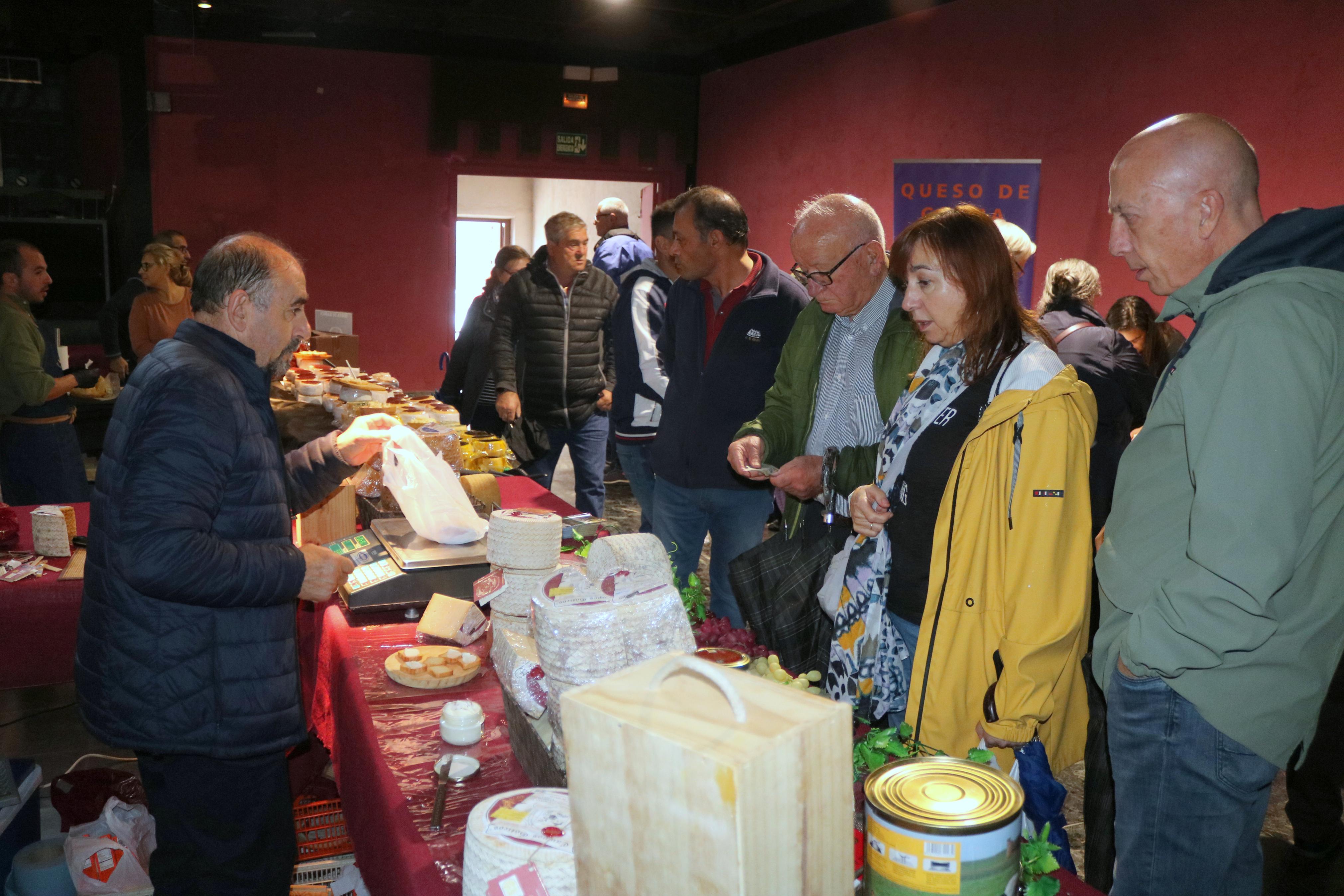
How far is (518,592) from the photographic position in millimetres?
1828

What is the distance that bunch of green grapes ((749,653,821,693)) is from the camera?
1.33m

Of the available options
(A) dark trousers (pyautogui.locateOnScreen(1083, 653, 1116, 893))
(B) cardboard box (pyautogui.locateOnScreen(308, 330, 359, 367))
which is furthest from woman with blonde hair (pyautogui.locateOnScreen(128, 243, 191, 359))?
(A) dark trousers (pyautogui.locateOnScreen(1083, 653, 1116, 893))

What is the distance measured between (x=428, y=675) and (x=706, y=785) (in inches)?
45.6

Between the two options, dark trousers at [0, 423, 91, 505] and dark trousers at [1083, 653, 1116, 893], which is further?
dark trousers at [0, 423, 91, 505]

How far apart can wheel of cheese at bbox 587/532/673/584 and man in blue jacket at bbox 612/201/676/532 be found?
7.11 feet

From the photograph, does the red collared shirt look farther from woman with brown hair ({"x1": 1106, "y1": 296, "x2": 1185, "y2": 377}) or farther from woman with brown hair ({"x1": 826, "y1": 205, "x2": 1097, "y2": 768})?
woman with brown hair ({"x1": 1106, "y1": 296, "x2": 1185, "y2": 377})

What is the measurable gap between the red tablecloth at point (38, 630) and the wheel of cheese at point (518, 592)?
4.66 feet

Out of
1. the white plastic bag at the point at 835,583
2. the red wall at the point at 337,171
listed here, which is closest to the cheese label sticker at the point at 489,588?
the white plastic bag at the point at 835,583

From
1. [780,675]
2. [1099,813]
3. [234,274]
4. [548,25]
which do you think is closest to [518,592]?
[780,675]

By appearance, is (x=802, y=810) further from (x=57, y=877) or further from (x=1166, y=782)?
(x=57, y=877)

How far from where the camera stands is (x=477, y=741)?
1.60 m

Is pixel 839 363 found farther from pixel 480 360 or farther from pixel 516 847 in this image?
pixel 480 360

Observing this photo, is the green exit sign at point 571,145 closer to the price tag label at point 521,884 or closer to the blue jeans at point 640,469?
the blue jeans at point 640,469

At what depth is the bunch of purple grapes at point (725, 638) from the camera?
63.6 inches
